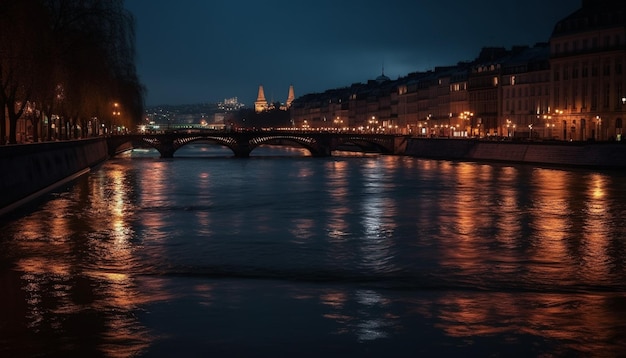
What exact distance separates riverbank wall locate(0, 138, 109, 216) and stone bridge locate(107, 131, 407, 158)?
4299 cm

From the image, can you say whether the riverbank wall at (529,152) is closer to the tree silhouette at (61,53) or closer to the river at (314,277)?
the river at (314,277)

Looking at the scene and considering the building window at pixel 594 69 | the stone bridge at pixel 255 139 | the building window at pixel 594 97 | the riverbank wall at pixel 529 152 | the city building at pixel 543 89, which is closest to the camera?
the riverbank wall at pixel 529 152

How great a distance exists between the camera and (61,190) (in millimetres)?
52406

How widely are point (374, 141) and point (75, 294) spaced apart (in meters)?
102

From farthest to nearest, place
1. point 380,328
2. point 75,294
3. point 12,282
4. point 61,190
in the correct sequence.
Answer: point 61,190
point 12,282
point 75,294
point 380,328

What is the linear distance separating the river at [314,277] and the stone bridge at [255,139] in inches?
2733

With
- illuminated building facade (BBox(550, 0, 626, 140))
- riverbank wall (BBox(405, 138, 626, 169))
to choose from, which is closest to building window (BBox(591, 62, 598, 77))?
illuminated building facade (BBox(550, 0, 626, 140))

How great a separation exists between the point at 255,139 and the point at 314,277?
103 metres

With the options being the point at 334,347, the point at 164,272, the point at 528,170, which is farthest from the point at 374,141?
the point at 334,347

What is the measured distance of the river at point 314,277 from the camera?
16250 mm

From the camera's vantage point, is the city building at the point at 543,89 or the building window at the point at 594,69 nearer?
the city building at the point at 543,89

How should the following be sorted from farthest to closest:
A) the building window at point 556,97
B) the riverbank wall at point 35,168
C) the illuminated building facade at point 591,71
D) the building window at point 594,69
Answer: the building window at point 556,97, the building window at point 594,69, the illuminated building facade at point 591,71, the riverbank wall at point 35,168

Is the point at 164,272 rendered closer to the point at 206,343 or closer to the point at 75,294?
the point at 75,294

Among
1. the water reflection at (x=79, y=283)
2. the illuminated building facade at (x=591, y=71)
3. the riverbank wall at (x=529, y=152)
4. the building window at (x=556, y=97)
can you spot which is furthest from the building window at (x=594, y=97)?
the water reflection at (x=79, y=283)
